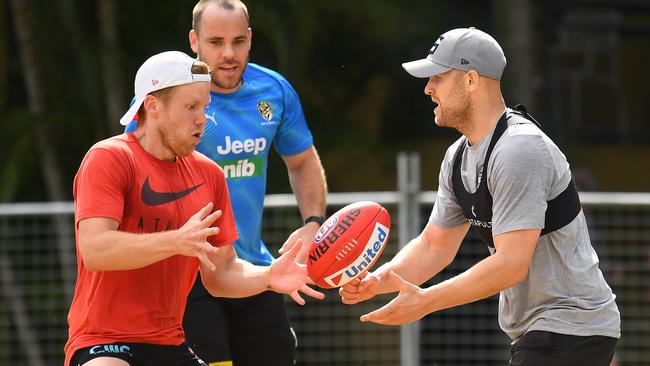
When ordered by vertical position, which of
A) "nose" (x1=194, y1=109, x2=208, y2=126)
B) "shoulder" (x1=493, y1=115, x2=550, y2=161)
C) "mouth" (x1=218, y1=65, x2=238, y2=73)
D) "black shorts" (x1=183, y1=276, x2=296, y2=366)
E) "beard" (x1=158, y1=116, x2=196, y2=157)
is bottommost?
"black shorts" (x1=183, y1=276, x2=296, y2=366)

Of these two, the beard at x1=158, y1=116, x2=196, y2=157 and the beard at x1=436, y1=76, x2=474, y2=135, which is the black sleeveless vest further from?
the beard at x1=158, y1=116, x2=196, y2=157

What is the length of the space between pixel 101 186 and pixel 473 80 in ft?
5.24

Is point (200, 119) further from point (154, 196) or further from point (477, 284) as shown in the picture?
point (477, 284)

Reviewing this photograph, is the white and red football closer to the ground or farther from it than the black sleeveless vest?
closer to the ground

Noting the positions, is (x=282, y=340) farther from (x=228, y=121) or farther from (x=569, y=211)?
(x=569, y=211)

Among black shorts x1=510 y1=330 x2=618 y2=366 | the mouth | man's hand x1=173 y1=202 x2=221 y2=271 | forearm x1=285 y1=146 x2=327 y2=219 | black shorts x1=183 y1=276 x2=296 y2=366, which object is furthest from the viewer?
forearm x1=285 y1=146 x2=327 y2=219

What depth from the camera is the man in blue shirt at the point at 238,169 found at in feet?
19.0

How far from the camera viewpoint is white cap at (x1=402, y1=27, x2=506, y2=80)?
4938 mm

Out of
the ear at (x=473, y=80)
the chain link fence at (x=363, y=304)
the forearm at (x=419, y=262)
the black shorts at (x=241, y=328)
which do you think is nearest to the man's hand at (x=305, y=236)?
the black shorts at (x=241, y=328)

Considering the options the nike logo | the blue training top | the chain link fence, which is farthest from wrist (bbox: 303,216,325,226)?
the chain link fence

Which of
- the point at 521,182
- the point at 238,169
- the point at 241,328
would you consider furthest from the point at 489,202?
the point at 241,328

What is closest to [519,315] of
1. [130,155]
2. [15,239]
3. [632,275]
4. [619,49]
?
[130,155]

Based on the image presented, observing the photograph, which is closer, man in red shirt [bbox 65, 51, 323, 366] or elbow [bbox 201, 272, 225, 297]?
man in red shirt [bbox 65, 51, 323, 366]

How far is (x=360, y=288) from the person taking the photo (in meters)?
5.15
